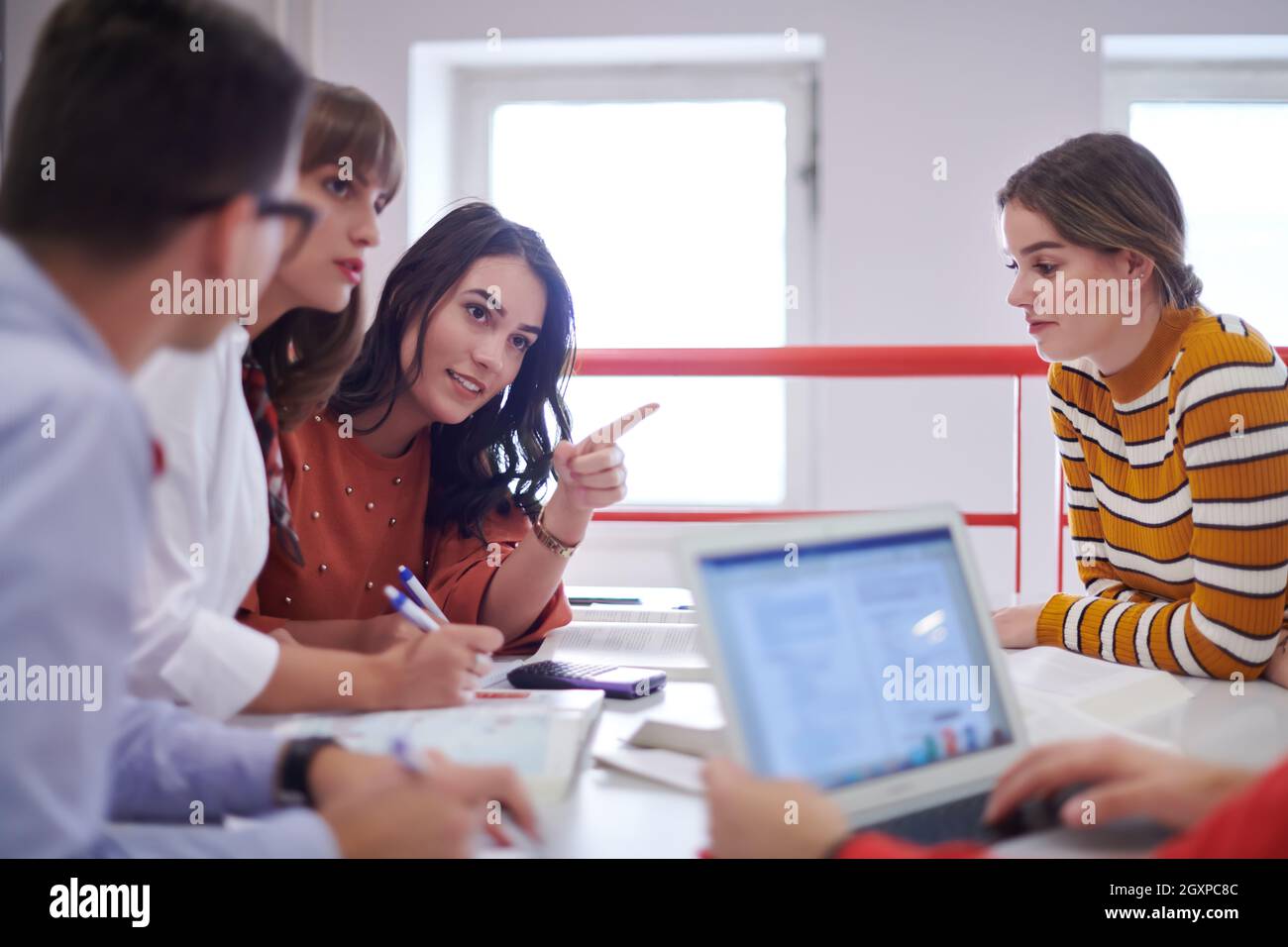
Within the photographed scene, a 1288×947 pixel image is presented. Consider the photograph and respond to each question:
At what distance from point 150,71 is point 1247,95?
315cm

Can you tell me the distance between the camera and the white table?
0.61 meters

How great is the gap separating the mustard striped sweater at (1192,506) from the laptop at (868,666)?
0.47 meters

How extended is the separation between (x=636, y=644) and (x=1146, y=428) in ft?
2.16

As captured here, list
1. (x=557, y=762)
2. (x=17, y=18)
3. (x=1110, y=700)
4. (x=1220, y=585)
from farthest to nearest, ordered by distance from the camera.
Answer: (x=17, y=18) → (x=1220, y=585) → (x=1110, y=700) → (x=557, y=762)

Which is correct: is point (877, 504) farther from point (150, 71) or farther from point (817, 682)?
point (150, 71)

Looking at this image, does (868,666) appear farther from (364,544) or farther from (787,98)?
(787,98)

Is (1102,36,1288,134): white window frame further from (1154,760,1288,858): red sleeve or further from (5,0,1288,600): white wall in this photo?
(1154,760,1288,858): red sleeve

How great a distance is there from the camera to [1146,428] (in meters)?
1.19

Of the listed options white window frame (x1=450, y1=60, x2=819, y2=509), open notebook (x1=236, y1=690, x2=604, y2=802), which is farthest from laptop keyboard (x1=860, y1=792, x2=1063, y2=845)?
white window frame (x1=450, y1=60, x2=819, y2=509)

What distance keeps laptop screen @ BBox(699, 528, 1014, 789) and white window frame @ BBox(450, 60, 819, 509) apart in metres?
2.18

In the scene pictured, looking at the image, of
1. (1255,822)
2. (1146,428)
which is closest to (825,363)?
(1146,428)
